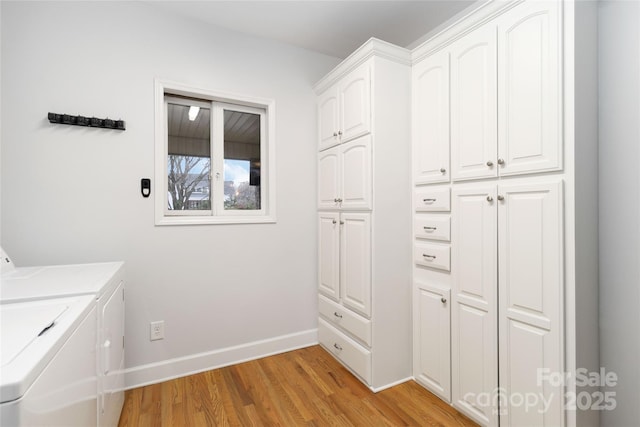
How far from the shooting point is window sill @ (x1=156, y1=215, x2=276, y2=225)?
Answer: 7.06 feet

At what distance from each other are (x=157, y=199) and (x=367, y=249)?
1514 mm

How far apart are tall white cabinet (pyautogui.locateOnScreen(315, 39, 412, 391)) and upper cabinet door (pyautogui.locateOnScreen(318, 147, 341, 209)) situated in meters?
0.09

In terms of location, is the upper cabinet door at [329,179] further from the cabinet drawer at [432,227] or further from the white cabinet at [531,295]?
the white cabinet at [531,295]

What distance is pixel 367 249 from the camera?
203cm

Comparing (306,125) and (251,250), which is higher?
(306,125)

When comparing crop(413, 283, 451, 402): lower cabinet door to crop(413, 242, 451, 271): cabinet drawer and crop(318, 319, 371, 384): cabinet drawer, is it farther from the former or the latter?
crop(318, 319, 371, 384): cabinet drawer

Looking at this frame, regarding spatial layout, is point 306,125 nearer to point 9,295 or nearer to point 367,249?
point 367,249

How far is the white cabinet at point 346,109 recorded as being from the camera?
203cm

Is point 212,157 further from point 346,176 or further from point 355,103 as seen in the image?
point 355,103

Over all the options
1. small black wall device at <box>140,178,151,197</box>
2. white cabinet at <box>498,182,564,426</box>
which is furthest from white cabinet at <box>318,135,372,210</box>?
small black wall device at <box>140,178,151,197</box>

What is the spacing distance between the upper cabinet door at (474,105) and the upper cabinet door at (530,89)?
5cm

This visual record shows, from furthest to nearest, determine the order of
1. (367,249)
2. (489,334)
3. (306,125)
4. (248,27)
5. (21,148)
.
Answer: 1. (306,125)
2. (248,27)
3. (367,249)
4. (21,148)
5. (489,334)

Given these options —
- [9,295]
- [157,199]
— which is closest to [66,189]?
[157,199]

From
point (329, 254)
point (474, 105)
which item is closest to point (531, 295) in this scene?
point (474, 105)
